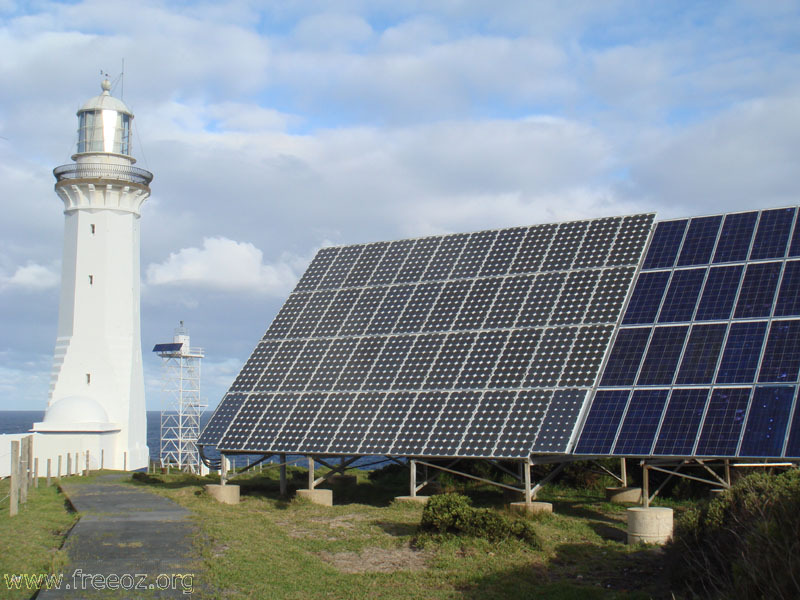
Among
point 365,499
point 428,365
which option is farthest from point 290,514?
point 428,365

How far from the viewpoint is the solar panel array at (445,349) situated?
79.1ft

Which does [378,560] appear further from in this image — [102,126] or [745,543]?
[102,126]

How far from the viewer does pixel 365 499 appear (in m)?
27.8

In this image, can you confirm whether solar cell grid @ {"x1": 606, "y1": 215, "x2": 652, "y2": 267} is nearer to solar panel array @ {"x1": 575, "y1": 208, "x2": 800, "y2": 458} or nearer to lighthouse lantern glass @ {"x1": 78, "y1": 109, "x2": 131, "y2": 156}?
solar panel array @ {"x1": 575, "y1": 208, "x2": 800, "y2": 458}

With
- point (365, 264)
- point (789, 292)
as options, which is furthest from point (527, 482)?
point (365, 264)

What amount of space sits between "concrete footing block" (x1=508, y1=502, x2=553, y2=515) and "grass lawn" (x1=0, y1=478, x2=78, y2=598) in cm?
1138

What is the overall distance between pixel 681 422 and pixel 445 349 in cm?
854

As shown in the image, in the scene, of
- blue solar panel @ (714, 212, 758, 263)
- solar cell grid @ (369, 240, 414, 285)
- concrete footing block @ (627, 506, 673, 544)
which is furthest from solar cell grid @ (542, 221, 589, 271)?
concrete footing block @ (627, 506, 673, 544)

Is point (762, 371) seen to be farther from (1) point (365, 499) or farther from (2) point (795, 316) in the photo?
(1) point (365, 499)

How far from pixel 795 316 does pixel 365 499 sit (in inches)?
577

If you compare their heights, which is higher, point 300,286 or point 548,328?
point 300,286

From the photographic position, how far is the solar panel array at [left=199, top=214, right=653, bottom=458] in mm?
24109

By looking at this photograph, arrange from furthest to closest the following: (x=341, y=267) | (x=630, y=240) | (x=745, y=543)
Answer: (x=341, y=267) < (x=630, y=240) < (x=745, y=543)

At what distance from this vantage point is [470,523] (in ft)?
62.8
